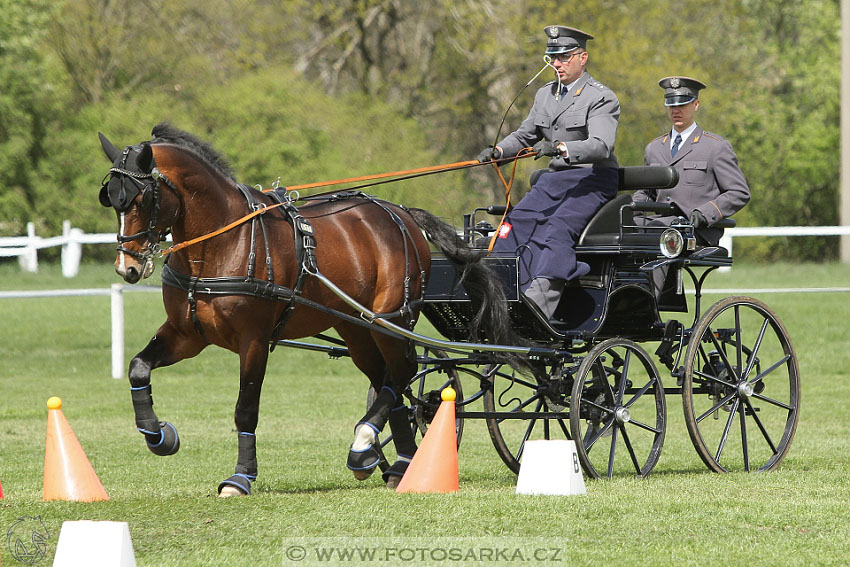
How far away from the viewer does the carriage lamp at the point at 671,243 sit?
23.9 ft

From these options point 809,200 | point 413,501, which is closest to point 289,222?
point 413,501

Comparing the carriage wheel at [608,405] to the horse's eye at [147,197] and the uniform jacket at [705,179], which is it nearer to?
the uniform jacket at [705,179]

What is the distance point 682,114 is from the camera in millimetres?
8297

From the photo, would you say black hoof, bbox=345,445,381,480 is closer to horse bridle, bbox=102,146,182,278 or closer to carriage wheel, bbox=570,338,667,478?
carriage wheel, bbox=570,338,667,478

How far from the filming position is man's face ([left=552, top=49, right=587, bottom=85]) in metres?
7.36

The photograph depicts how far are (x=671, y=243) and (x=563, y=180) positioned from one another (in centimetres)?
73

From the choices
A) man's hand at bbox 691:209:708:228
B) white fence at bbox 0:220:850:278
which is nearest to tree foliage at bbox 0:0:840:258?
white fence at bbox 0:220:850:278

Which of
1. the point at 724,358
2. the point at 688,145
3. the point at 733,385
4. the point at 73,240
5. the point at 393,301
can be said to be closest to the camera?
the point at 393,301

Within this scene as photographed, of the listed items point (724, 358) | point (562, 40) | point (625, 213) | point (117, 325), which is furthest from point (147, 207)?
point (117, 325)

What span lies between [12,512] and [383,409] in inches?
82.7

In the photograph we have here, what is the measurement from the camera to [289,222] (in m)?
6.68

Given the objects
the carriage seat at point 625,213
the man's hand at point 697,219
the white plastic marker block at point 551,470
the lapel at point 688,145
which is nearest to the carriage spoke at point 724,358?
the man's hand at point 697,219

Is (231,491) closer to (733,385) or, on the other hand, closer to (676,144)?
(733,385)

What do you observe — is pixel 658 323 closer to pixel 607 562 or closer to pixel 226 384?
pixel 607 562
